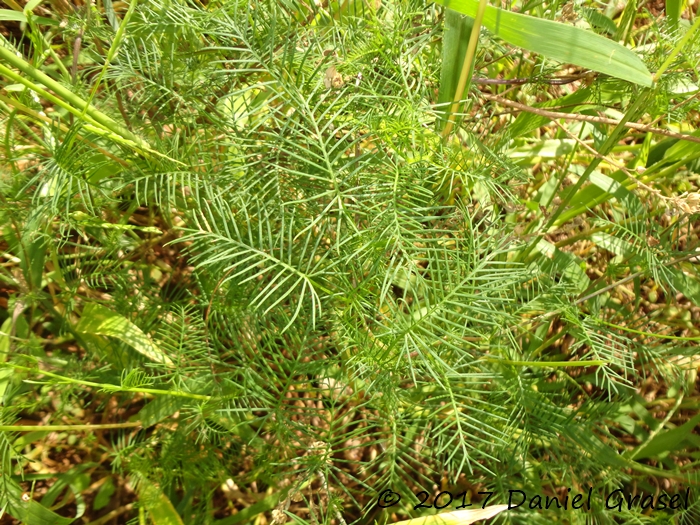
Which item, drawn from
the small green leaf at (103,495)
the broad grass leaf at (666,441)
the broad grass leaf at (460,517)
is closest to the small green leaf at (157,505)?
the small green leaf at (103,495)

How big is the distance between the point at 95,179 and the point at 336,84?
1.58 ft

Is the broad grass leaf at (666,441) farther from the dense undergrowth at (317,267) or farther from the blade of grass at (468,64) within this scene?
the blade of grass at (468,64)

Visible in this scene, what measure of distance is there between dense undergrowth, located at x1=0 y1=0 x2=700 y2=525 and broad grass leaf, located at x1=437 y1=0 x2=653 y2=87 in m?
0.01

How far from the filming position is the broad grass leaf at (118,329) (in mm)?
1028

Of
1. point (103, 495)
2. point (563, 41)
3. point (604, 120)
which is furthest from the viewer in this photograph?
point (103, 495)

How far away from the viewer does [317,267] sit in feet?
2.66

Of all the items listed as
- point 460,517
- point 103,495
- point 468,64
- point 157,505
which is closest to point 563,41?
point 468,64

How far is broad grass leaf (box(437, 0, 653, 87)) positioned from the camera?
783 mm

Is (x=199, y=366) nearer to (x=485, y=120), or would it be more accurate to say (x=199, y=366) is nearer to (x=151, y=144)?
(x=151, y=144)

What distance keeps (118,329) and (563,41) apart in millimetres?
884

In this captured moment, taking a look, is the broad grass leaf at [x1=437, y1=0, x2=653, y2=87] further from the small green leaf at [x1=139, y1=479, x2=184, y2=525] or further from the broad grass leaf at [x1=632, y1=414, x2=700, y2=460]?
the small green leaf at [x1=139, y1=479, x2=184, y2=525]

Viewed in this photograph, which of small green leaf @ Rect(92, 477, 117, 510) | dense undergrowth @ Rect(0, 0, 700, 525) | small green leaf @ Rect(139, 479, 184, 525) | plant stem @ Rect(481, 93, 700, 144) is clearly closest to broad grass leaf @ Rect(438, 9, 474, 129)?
dense undergrowth @ Rect(0, 0, 700, 525)

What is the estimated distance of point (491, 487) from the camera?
1113 mm

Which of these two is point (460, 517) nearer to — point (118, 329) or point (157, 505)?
point (157, 505)
